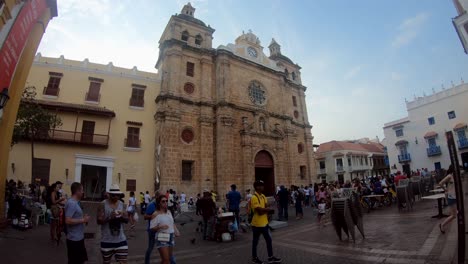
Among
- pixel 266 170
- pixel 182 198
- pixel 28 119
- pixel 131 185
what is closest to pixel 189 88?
pixel 131 185

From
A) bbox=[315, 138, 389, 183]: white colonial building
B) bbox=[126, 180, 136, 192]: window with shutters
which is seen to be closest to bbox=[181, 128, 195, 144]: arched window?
bbox=[126, 180, 136, 192]: window with shutters

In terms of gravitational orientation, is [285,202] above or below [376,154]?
below

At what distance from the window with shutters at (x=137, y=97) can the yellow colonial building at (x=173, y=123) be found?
0.08 metres

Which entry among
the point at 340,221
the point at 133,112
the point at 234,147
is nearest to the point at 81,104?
the point at 133,112

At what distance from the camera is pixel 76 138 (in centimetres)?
1755

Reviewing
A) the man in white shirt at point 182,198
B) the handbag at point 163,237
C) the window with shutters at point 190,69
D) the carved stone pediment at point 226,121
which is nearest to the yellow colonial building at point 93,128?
the man in white shirt at point 182,198

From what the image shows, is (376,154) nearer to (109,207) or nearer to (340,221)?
(340,221)

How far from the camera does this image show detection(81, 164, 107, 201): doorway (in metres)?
20.5

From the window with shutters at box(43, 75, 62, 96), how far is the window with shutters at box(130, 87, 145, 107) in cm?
497

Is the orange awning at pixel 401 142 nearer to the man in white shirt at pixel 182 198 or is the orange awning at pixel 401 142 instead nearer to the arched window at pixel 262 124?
the arched window at pixel 262 124

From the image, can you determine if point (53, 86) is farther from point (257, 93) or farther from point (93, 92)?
point (257, 93)

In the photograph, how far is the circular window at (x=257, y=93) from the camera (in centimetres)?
2478

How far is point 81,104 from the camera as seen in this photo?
61.3 feet

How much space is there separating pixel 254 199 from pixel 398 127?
37.2 meters
